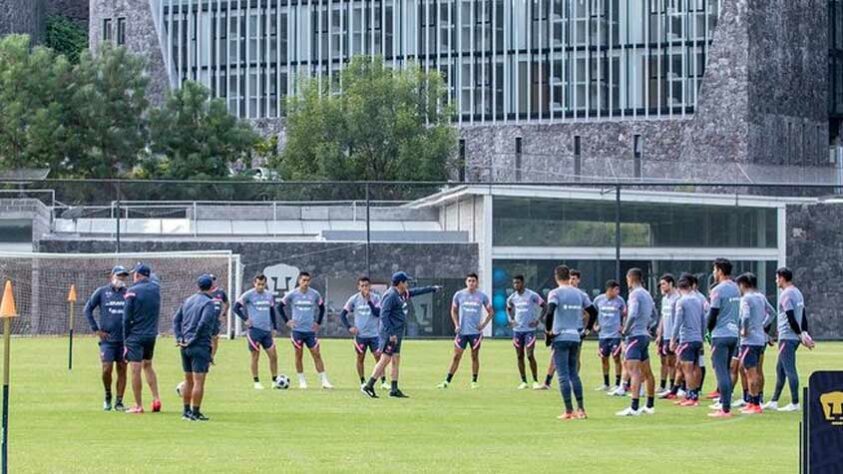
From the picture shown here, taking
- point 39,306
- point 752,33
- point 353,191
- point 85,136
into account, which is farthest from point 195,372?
point 752,33

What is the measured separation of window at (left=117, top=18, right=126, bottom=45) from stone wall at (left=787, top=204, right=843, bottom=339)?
47.5 m

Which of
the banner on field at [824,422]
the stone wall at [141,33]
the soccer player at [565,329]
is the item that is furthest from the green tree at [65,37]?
the banner on field at [824,422]

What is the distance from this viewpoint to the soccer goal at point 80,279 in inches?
2346

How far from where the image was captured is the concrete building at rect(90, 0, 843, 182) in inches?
3597

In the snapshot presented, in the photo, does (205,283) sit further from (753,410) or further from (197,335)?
(753,410)

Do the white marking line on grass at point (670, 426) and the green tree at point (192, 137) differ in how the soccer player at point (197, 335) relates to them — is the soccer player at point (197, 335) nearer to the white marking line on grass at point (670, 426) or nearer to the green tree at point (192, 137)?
the white marking line on grass at point (670, 426)

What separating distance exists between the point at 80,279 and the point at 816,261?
25.7 meters

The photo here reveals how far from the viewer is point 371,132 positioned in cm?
8712

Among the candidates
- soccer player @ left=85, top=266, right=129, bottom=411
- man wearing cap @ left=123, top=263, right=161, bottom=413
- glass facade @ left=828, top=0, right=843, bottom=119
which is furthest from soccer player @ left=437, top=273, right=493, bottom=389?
glass facade @ left=828, top=0, right=843, bottom=119

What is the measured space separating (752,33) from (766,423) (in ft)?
217

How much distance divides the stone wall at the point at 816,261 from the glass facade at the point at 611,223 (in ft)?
7.81

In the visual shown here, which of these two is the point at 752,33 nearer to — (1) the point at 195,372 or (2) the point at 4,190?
(2) the point at 4,190

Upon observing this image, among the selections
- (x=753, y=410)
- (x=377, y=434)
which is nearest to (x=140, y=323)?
(x=377, y=434)

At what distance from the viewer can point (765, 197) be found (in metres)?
66.2
